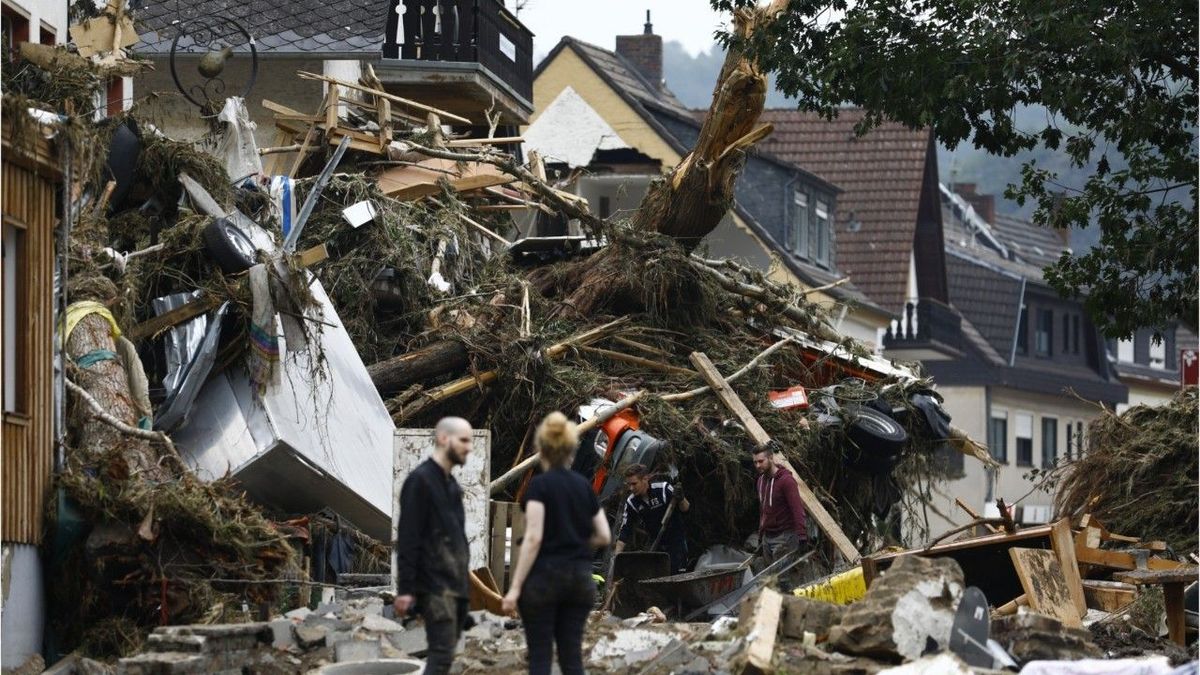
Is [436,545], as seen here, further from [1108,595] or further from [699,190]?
[699,190]

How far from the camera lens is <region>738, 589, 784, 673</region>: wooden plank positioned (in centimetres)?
1081

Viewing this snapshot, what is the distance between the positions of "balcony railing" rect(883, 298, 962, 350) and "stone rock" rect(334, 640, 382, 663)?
34.3 meters

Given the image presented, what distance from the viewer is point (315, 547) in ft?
51.2

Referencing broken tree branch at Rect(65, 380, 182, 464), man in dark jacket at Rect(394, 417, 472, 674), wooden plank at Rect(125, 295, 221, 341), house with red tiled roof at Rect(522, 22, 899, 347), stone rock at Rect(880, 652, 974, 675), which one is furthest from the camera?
house with red tiled roof at Rect(522, 22, 899, 347)

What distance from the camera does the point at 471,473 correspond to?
48.4 ft

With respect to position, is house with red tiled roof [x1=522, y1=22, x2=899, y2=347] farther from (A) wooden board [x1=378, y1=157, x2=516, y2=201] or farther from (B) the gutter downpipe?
(A) wooden board [x1=378, y1=157, x2=516, y2=201]

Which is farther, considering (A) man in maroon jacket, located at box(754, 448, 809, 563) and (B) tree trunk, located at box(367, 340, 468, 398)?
(B) tree trunk, located at box(367, 340, 468, 398)

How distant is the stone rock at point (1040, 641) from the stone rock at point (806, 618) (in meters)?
1.07

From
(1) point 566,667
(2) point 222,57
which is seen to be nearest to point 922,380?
(2) point 222,57

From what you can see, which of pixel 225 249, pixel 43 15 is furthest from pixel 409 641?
pixel 43 15

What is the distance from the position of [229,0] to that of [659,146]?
16.2 metres

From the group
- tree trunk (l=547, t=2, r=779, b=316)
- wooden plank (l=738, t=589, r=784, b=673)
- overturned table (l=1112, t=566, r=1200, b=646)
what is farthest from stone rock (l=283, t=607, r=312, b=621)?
tree trunk (l=547, t=2, r=779, b=316)

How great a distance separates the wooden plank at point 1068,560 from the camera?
51.6 feet

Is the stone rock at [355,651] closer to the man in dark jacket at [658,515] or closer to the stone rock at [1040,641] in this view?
the stone rock at [1040,641]
